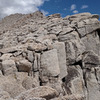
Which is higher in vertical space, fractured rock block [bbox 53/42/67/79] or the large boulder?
fractured rock block [bbox 53/42/67/79]

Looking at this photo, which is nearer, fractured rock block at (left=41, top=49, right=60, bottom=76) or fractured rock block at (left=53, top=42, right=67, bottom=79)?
fractured rock block at (left=41, top=49, right=60, bottom=76)

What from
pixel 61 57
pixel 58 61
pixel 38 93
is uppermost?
pixel 61 57

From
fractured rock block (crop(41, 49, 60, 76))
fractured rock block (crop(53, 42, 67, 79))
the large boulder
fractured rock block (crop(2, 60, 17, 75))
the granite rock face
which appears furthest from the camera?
fractured rock block (crop(53, 42, 67, 79))

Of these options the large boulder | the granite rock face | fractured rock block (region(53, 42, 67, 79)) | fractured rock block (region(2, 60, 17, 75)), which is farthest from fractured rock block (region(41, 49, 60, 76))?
the large boulder

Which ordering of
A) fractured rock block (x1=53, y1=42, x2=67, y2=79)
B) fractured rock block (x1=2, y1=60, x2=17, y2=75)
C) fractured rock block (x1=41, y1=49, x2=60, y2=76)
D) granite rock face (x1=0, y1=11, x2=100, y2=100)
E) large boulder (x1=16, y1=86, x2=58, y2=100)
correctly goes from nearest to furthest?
large boulder (x1=16, y1=86, x2=58, y2=100) → fractured rock block (x1=2, y1=60, x2=17, y2=75) → granite rock face (x1=0, y1=11, x2=100, y2=100) → fractured rock block (x1=41, y1=49, x2=60, y2=76) → fractured rock block (x1=53, y1=42, x2=67, y2=79)

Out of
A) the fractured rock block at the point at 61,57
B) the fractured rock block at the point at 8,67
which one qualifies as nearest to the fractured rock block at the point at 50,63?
the fractured rock block at the point at 61,57

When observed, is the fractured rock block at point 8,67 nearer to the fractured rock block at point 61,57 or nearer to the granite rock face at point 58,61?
the granite rock face at point 58,61

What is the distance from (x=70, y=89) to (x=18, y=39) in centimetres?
1086

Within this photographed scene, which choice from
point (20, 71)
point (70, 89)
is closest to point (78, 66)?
point (70, 89)

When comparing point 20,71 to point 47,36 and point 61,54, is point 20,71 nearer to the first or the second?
point 61,54

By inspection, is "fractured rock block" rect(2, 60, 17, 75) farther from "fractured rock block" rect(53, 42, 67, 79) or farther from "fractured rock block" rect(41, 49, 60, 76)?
"fractured rock block" rect(53, 42, 67, 79)

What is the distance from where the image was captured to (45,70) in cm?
1445

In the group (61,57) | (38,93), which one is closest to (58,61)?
(61,57)

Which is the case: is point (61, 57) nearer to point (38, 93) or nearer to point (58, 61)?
point (58, 61)
